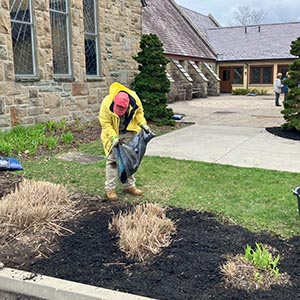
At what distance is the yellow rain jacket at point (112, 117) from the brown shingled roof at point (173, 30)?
64.6 feet

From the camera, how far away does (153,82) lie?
12461 millimetres

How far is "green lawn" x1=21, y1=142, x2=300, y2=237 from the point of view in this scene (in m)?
4.59

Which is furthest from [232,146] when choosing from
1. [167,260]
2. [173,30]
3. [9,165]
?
[173,30]

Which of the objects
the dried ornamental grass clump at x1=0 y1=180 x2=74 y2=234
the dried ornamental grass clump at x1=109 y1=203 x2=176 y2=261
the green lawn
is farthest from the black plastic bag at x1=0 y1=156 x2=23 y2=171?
the dried ornamental grass clump at x1=109 y1=203 x2=176 y2=261

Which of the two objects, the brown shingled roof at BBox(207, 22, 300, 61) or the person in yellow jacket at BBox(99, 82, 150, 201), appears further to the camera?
the brown shingled roof at BBox(207, 22, 300, 61)

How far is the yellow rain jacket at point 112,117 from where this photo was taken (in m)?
4.93

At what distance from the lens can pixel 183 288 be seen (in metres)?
3.07

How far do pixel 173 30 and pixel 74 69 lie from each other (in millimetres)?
19724

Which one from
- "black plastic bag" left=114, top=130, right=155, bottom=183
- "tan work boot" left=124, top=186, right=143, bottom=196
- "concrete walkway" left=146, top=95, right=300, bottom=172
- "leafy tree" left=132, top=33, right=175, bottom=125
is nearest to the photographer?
"black plastic bag" left=114, top=130, right=155, bottom=183

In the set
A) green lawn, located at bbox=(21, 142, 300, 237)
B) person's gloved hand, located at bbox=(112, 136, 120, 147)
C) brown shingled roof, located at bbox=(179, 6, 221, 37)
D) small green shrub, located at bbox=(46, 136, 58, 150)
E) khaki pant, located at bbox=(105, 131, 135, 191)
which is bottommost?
green lawn, located at bbox=(21, 142, 300, 237)

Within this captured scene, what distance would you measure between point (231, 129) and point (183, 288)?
9.23 meters

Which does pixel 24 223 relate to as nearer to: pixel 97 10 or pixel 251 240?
pixel 251 240

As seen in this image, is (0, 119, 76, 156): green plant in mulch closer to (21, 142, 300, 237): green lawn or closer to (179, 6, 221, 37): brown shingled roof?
(21, 142, 300, 237): green lawn

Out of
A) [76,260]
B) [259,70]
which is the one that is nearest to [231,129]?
[76,260]
